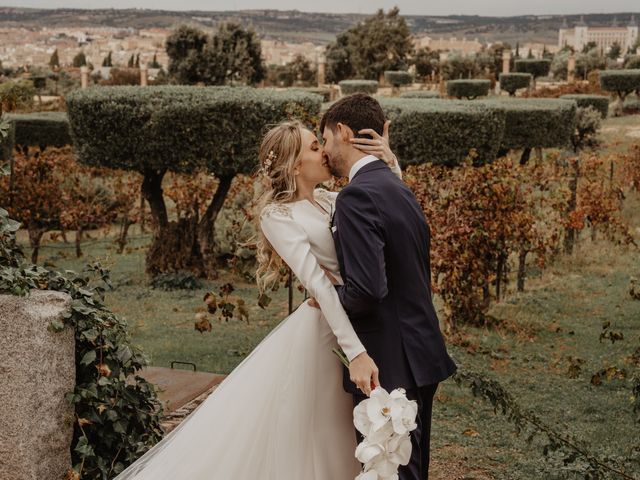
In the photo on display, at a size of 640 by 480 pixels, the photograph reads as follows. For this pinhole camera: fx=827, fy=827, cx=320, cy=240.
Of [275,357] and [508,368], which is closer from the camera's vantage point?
[275,357]

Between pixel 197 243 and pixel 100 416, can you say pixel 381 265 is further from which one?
pixel 197 243

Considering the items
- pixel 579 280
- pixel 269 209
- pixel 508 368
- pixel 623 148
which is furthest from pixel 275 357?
pixel 623 148

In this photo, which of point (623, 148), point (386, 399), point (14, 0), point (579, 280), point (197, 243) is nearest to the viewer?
point (386, 399)

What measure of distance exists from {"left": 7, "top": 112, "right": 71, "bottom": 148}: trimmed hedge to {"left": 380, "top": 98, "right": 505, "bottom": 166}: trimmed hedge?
36.0ft

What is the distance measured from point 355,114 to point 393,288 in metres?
0.63

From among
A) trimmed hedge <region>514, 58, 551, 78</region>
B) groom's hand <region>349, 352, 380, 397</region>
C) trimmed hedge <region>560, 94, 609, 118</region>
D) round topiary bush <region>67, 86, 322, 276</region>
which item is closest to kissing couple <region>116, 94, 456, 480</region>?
groom's hand <region>349, 352, 380, 397</region>

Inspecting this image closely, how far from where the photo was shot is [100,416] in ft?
11.4

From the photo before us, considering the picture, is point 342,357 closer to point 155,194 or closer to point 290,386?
point 290,386

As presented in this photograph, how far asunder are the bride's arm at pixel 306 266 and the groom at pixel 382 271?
0.04 meters

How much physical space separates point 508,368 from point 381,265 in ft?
13.9

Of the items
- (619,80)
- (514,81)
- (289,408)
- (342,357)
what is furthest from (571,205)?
(514,81)

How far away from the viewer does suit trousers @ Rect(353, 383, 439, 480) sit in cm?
286

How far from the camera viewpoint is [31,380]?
10.5 ft

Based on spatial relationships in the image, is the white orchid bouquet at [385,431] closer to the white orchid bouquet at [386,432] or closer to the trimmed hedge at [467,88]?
the white orchid bouquet at [386,432]
